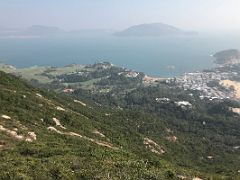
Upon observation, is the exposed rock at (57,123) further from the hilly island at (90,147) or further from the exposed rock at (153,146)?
the exposed rock at (153,146)

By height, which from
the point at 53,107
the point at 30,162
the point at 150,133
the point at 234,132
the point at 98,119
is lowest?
the point at 234,132

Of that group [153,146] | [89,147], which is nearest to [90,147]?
[89,147]

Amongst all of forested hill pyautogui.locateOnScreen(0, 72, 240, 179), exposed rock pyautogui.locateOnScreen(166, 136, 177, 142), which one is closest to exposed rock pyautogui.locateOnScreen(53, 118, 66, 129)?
forested hill pyautogui.locateOnScreen(0, 72, 240, 179)

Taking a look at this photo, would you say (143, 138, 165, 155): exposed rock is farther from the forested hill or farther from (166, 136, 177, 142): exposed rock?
(166, 136, 177, 142): exposed rock

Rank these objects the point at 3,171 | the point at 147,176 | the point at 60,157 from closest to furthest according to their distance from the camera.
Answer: the point at 3,171
the point at 147,176
the point at 60,157

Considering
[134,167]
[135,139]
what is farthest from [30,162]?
[135,139]

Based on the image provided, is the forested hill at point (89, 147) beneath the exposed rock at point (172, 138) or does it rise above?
above

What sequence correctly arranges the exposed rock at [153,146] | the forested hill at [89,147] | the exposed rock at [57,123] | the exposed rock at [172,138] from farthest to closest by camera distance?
the exposed rock at [172,138] → the exposed rock at [153,146] → the exposed rock at [57,123] → the forested hill at [89,147]

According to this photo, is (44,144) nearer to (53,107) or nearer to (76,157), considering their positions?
(76,157)

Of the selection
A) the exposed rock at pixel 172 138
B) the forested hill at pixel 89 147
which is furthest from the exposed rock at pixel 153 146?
the exposed rock at pixel 172 138
